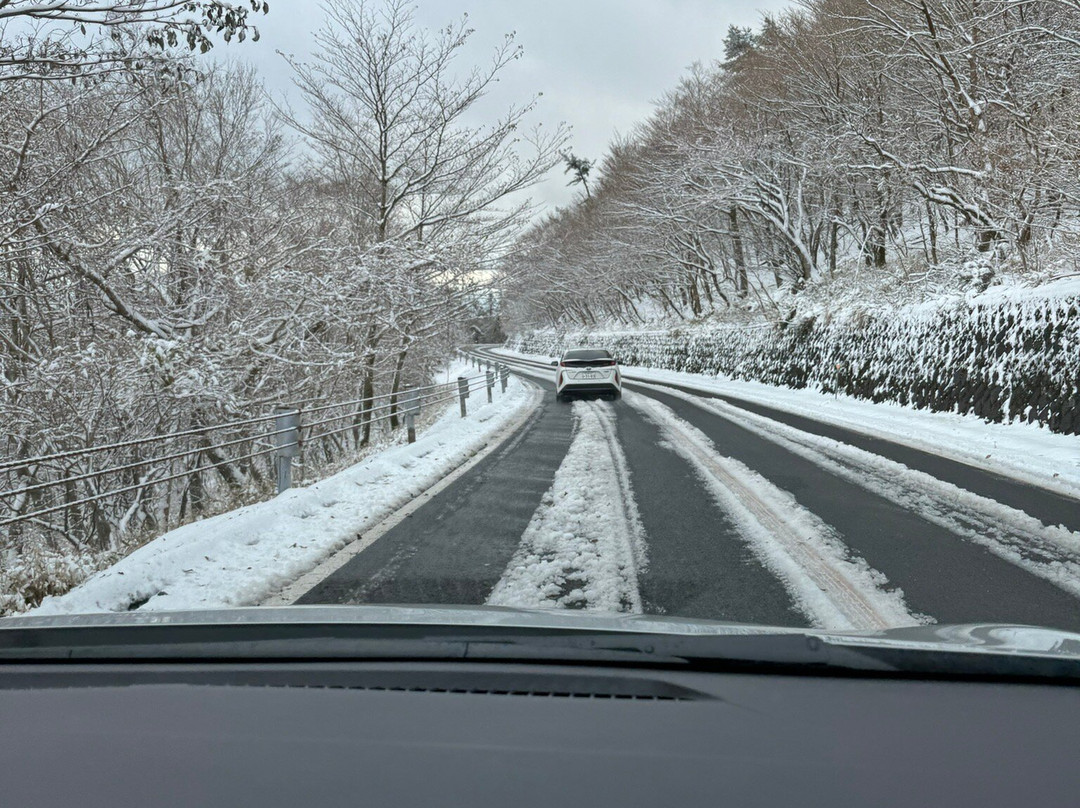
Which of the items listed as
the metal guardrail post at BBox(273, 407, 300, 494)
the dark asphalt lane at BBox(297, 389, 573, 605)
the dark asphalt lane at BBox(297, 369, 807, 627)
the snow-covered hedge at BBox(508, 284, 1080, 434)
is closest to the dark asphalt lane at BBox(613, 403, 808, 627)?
the dark asphalt lane at BBox(297, 369, 807, 627)

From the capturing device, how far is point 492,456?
10797 mm

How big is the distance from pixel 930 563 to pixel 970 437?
7.02 m

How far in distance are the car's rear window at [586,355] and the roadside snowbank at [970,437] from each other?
453 cm

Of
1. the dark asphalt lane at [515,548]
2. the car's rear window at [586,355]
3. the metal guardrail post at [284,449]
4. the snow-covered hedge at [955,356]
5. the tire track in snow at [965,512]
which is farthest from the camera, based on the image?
the car's rear window at [586,355]

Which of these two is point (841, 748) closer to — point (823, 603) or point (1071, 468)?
point (823, 603)

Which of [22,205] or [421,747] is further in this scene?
[22,205]

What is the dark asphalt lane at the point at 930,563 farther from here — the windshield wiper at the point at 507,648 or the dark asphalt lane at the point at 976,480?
the windshield wiper at the point at 507,648

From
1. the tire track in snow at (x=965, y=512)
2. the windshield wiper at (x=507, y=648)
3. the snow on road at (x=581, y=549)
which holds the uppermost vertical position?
the windshield wiper at (x=507, y=648)

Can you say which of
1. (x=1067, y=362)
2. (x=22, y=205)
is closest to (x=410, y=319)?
(x=22, y=205)

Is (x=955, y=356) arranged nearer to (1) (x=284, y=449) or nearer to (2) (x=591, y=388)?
(2) (x=591, y=388)

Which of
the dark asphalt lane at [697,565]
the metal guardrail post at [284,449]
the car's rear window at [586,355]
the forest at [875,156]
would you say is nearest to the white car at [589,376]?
the car's rear window at [586,355]

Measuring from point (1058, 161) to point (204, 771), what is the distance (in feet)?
47.5

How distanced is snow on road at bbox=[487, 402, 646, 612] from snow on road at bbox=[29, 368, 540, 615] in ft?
5.30

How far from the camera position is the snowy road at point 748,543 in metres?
4.12
